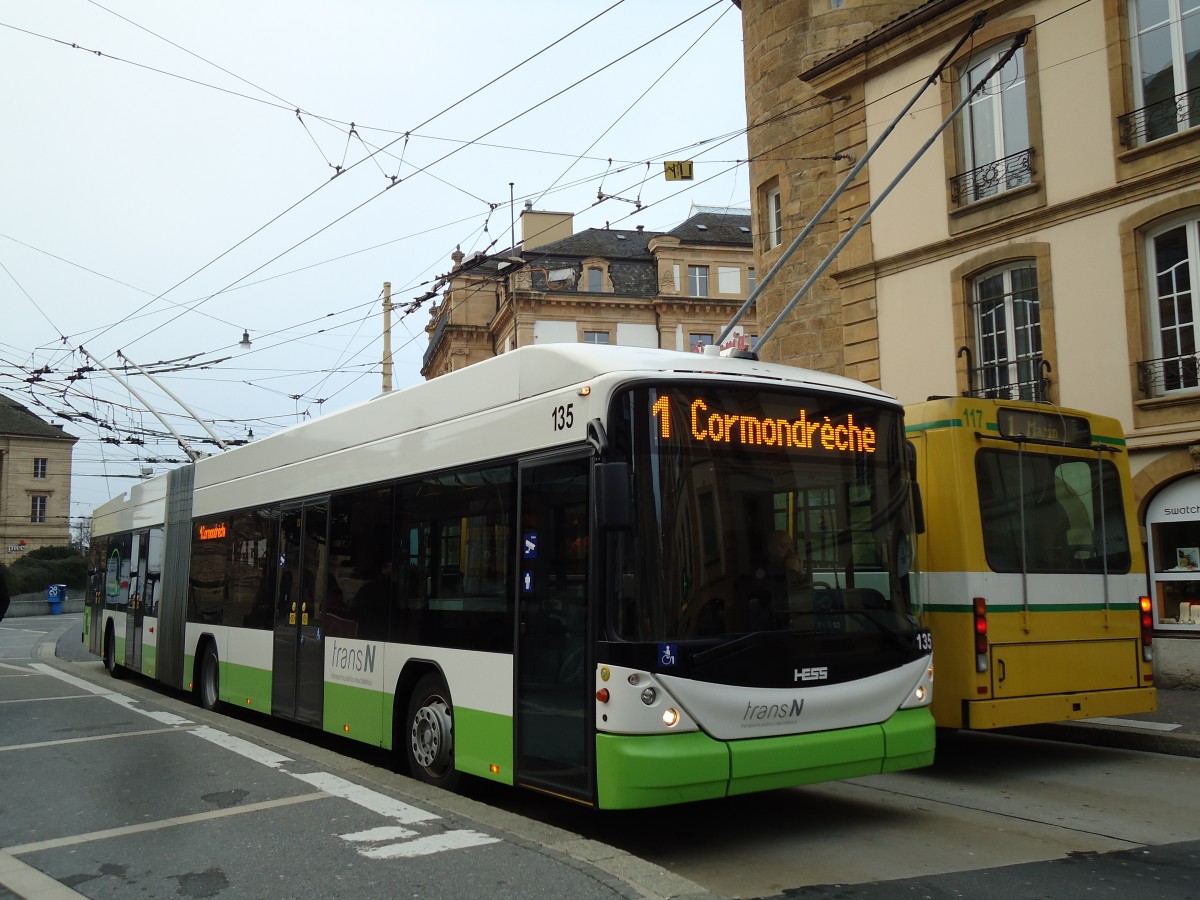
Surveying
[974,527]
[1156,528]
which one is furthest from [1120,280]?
[974,527]

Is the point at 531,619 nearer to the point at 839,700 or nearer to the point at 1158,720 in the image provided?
the point at 839,700

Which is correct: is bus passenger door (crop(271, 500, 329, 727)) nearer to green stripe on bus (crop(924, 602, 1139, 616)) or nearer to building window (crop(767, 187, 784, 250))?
green stripe on bus (crop(924, 602, 1139, 616))

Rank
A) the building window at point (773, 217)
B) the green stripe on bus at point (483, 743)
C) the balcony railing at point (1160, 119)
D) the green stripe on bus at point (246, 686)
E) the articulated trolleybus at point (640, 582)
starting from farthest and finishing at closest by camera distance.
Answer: the building window at point (773, 217), the balcony railing at point (1160, 119), the green stripe on bus at point (246, 686), the green stripe on bus at point (483, 743), the articulated trolleybus at point (640, 582)

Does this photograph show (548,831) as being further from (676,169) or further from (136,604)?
(136,604)

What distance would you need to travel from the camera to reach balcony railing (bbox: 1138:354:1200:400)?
14.4 meters

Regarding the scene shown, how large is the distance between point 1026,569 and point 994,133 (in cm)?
1003

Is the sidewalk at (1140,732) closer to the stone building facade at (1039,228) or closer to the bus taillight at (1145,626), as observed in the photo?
the bus taillight at (1145,626)

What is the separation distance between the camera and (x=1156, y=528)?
587 inches

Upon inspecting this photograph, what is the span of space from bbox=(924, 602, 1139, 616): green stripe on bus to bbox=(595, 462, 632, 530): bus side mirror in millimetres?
3894

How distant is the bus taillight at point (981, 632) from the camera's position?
8617 millimetres

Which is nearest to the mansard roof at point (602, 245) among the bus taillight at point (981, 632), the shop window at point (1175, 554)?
the shop window at point (1175, 554)

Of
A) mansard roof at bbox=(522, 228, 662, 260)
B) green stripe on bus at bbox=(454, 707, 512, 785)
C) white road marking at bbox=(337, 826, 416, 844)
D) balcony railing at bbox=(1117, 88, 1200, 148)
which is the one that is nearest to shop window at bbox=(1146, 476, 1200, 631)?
balcony railing at bbox=(1117, 88, 1200, 148)

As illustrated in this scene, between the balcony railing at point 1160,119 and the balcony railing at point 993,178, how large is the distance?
146cm

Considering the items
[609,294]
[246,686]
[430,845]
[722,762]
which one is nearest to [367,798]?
[430,845]
